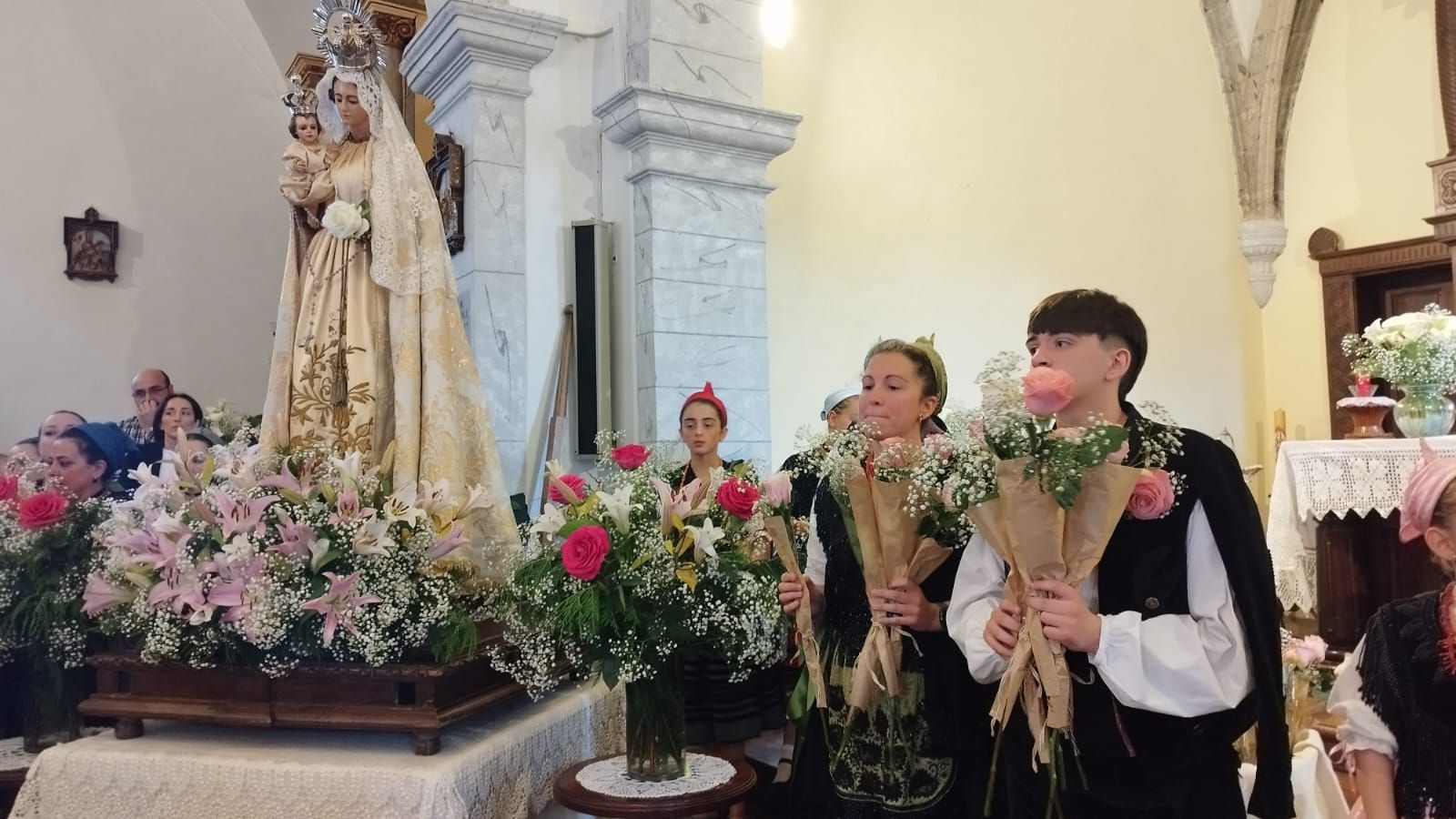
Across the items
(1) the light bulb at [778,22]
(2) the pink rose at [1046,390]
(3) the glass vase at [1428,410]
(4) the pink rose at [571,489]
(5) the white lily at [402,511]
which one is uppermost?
(1) the light bulb at [778,22]

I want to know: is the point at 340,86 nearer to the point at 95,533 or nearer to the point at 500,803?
the point at 95,533

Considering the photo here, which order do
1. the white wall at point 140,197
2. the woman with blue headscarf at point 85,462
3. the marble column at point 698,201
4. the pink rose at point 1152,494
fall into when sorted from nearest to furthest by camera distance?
1. the pink rose at point 1152,494
2. the woman with blue headscarf at point 85,462
3. the marble column at point 698,201
4. the white wall at point 140,197

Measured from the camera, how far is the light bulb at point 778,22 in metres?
6.71

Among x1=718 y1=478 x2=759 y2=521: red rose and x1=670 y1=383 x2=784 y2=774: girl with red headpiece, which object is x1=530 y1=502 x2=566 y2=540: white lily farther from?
x1=670 y1=383 x2=784 y2=774: girl with red headpiece

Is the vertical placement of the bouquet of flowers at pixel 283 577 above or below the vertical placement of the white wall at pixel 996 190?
below

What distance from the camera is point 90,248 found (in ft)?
22.0

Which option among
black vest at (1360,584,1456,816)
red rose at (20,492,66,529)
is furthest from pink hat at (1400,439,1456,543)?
red rose at (20,492,66,529)

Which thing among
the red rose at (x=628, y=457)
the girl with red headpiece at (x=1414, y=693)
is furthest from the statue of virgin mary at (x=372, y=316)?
the girl with red headpiece at (x=1414, y=693)

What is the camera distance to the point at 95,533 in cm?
302

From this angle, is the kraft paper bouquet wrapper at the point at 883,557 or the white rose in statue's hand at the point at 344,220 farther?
the white rose in statue's hand at the point at 344,220

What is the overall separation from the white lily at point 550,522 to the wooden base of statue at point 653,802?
63cm

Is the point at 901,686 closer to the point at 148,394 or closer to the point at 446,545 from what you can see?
the point at 446,545

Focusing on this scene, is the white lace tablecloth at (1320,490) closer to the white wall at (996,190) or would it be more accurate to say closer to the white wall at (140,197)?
the white wall at (996,190)

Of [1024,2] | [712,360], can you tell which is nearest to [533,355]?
[712,360]
